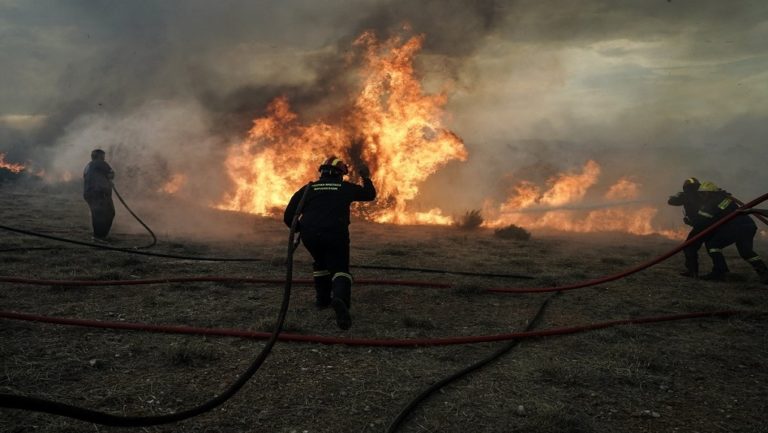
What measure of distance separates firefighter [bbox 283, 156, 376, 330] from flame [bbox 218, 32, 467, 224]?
41.1 ft

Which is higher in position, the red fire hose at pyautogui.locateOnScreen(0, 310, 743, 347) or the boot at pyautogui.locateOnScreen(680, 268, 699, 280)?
the boot at pyautogui.locateOnScreen(680, 268, 699, 280)

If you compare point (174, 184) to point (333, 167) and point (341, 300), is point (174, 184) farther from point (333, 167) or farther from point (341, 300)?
point (341, 300)

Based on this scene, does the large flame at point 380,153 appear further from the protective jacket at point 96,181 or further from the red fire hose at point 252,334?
the red fire hose at point 252,334

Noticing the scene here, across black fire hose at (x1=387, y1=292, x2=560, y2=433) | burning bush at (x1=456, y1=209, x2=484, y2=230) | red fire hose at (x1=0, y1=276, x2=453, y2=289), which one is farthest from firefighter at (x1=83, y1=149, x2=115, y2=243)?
burning bush at (x1=456, y1=209, x2=484, y2=230)

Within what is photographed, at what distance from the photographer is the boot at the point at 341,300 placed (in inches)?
209

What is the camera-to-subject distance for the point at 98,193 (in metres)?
10.8

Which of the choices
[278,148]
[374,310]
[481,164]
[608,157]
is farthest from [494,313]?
[608,157]

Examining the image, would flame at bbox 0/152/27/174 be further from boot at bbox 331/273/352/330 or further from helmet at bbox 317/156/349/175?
boot at bbox 331/273/352/330

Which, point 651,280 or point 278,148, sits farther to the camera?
point 278,148

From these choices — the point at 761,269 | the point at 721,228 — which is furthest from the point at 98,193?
the point at 761,269

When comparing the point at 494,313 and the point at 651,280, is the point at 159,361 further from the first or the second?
the point at 651,280

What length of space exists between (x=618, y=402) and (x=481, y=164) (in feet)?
77.5

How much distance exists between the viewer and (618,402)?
375 centimetres

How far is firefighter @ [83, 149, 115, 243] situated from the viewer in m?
10.8
